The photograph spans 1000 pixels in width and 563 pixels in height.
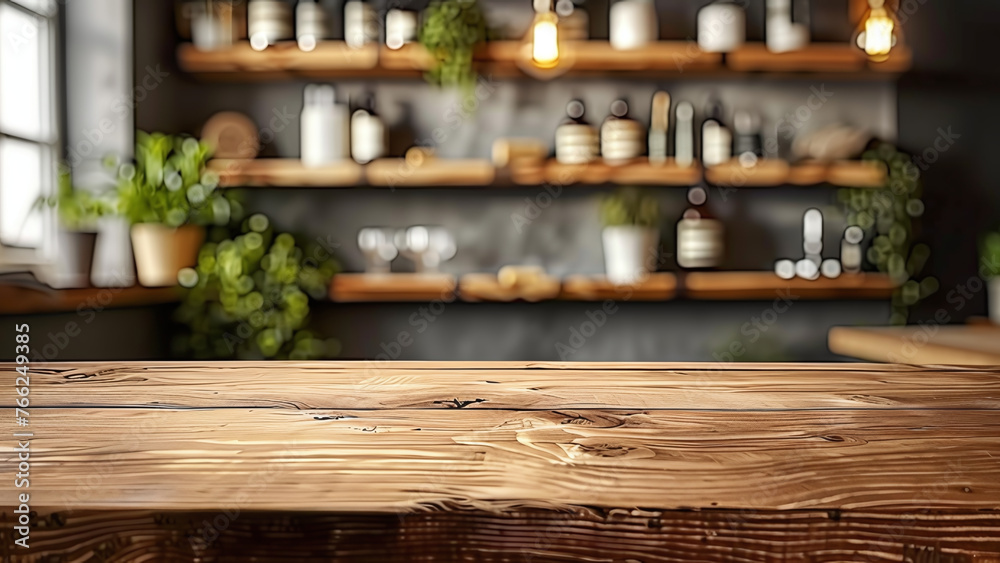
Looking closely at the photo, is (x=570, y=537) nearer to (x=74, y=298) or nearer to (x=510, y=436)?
(x=510, y=436)

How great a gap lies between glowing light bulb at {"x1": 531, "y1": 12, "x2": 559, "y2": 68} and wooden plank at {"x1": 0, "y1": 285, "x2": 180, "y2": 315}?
129 centimetres

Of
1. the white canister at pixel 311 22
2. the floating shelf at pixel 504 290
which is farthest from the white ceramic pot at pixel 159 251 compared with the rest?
the floating shelf at pixel 504 290

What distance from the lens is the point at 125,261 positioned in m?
2.40

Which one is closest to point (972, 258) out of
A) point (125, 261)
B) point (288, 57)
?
point (288, 57)

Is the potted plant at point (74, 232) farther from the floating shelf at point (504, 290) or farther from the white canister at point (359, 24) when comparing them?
the floating shelf at point (504, 290)

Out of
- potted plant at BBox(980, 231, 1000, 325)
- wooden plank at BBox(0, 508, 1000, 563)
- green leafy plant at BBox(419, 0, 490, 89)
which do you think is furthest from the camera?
green leafy plant at BBox(419, 0, 490, 89)

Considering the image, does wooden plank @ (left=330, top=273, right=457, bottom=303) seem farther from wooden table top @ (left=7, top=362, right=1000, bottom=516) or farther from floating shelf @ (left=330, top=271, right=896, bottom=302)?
wooden table top @ (left=7, top=362, right=1000, bottom=516)

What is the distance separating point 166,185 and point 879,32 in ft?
7.04

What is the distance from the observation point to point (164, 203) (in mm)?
2281

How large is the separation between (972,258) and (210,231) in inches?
101

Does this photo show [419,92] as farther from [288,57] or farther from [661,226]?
[661,226]

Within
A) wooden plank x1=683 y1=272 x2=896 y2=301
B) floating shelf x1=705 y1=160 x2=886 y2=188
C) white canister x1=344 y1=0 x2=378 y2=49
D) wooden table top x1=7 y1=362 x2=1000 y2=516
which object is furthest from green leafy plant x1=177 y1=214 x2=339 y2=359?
wooden table top x1=7 y1=362 x2=1000 y2=516

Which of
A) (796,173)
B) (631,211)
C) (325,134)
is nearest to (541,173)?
(631,211)

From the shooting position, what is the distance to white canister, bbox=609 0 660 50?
8.33 ft
